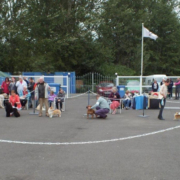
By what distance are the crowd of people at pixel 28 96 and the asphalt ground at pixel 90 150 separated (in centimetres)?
138

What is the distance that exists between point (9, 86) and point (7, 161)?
10810 millimetres

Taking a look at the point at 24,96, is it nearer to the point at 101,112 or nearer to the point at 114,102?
the point at 114,102

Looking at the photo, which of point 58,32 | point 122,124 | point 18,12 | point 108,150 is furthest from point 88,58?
point 108,150

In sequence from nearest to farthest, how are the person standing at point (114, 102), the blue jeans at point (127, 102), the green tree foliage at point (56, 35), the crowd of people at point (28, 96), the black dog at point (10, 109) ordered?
the black dog at point (10, 109) → the crowd of people at point (28, 96) → the person standing at point (114, 102) → the blue jeans at point (127, 102) → the green tree foliage at point (56, 35)

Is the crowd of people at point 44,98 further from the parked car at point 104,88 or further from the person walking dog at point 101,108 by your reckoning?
the parked car at point 104,88

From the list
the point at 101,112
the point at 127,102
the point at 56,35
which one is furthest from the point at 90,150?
the point at 56,35

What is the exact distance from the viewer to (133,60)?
44844 mm

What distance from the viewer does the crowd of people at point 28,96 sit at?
46.1ft

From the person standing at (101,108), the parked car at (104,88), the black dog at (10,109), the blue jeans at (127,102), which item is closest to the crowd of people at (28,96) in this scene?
the black dog at (10,109)

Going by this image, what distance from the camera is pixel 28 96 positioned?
16.8m

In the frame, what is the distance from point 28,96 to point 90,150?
9.50 metres

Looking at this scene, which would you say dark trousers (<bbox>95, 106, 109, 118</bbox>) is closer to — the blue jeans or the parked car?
the blue jeans

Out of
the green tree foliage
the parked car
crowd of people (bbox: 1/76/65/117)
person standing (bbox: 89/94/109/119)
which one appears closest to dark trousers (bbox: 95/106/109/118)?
person standing (bbox: 89/94/109/119)

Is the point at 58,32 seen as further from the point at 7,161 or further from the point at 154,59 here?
the point at 7,161
